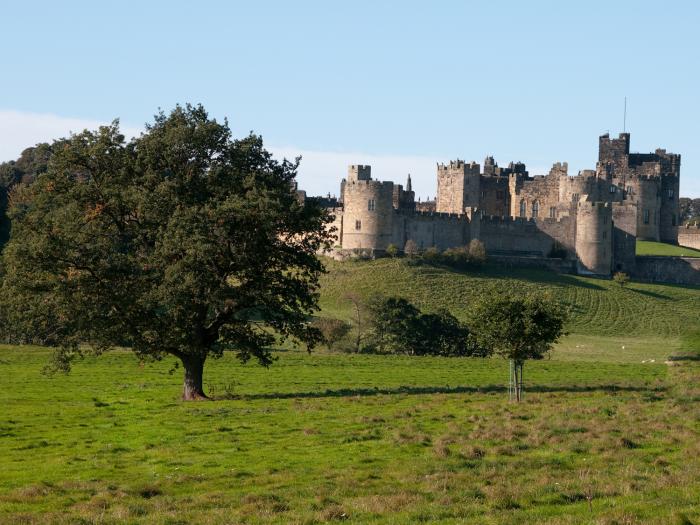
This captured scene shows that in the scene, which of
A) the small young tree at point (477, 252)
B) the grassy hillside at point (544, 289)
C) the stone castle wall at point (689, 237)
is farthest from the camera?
the stone castle wall at point (689, 237)

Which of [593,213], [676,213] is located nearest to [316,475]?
[593,213]

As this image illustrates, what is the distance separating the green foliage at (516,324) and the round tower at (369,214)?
170ft

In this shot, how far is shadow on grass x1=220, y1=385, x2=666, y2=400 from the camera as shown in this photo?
2991 centimetres

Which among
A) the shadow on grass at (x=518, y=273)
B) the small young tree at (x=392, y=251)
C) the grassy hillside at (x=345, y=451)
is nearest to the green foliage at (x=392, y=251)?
the small young tree at (x=392, y=251)

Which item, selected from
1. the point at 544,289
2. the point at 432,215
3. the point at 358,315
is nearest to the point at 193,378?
the point at 358,315

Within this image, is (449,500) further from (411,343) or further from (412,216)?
(412,216)

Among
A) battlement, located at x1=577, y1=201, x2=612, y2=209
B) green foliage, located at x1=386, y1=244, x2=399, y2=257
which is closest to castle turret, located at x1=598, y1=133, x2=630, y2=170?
battlement, located at x1=577, y1=201, x2=612, y2=209

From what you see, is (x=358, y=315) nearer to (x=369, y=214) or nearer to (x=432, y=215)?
(x=369, y=214)

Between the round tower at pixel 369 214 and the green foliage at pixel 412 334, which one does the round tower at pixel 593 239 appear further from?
the green foliage at pixel 412 334

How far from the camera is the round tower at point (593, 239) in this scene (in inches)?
3477

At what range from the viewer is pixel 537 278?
81.6m

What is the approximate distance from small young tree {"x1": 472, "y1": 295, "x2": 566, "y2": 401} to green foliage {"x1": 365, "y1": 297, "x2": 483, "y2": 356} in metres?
20.1

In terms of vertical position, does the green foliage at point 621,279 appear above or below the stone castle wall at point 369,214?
below

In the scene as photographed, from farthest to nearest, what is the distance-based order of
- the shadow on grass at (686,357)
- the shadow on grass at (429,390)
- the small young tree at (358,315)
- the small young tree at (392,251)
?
the small young tree at (392,251) < the small young tree at (358,315) < the shadow on grass at (686,357) < the shadow on grass at (429,390)
